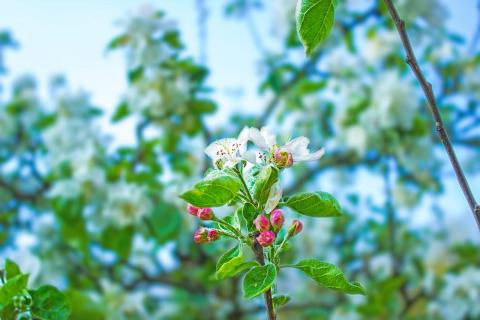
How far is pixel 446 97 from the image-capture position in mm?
2527

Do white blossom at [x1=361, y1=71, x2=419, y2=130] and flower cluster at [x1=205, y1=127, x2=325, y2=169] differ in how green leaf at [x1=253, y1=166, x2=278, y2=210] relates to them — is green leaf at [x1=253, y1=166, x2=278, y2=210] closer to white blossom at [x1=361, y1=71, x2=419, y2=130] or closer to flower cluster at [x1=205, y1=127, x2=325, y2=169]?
flower cluster at [x1=205, y1=127, x2=325, y2=169]

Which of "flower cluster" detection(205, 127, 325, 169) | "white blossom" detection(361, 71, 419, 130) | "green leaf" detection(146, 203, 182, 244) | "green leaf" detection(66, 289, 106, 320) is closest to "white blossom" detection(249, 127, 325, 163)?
"flower cluster" detection(205, 127, 325, 169)

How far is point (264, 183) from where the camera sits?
44cm

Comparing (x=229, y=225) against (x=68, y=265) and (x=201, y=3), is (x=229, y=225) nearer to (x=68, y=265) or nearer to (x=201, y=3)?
(x=68, y=265)

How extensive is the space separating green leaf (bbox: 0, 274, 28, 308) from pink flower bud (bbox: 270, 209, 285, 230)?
0.73ft

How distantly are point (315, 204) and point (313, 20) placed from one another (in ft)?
0.49

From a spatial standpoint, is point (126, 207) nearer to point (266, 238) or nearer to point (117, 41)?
point (117, 41)

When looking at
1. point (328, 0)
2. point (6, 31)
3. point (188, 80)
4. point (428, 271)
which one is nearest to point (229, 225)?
point (328, 0)

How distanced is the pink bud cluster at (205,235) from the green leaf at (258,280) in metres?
0.04

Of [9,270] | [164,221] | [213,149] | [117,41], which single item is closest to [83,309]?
[9,270]

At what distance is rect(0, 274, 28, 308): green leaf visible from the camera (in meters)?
0.49

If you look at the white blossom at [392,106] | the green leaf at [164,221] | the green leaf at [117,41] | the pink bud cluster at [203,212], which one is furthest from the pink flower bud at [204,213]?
the white blossom at [392,106]

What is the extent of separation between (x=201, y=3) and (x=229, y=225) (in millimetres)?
2273

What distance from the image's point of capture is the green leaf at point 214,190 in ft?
1.37
